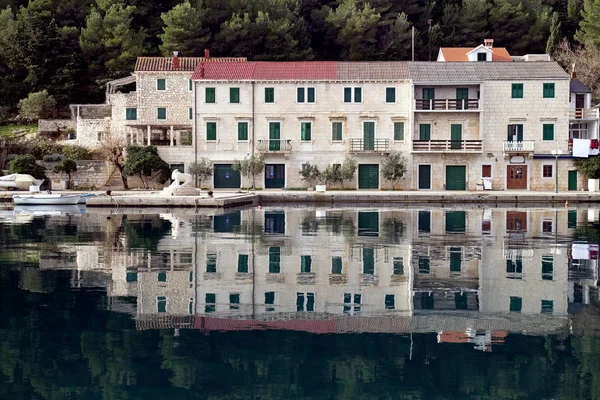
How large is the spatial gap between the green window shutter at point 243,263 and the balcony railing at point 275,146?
95.9ft

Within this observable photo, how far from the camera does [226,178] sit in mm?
52656

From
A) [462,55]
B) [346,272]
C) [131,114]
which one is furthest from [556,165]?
[346,272]

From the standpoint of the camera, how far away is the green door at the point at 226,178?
173 feet

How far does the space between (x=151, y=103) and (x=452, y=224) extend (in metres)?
27.1

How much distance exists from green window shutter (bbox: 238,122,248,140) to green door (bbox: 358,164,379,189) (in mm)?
6619

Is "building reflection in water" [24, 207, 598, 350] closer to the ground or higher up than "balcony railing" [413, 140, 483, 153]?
closer to the ground

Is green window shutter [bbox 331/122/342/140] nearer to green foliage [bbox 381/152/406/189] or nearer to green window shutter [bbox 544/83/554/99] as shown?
green foliage [bbox 381/152/406/189]

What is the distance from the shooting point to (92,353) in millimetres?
12977

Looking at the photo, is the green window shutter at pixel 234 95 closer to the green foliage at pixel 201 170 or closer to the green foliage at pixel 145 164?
the green foliage at pixel 201 170

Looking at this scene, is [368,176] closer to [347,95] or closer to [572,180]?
[347,95]

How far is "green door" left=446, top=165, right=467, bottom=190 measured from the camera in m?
52.2

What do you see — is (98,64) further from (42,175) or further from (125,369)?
(125,369)

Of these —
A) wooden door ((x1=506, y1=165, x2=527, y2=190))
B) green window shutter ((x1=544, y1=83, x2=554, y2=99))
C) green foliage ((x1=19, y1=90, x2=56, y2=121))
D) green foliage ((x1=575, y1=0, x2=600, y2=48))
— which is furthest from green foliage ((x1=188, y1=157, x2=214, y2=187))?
green foliage ((x1=575, y1=0, x2=600, y2=48))

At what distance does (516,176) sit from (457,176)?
127 inches
